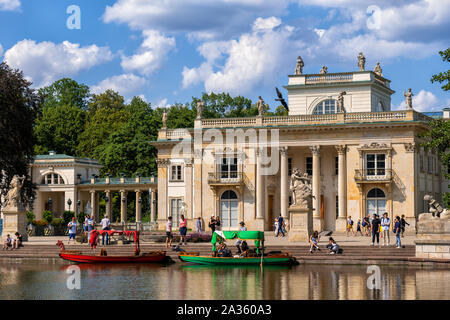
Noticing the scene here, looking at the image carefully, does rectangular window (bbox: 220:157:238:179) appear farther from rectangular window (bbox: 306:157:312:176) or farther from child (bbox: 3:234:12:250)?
child (bbox: 3:234:12:250)

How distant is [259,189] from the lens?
2409 inches

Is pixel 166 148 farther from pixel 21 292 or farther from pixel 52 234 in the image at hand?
pixel 21 292

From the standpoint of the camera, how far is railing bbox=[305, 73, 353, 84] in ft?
207

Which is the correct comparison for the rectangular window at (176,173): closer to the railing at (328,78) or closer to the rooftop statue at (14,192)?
the railing at (328,78)

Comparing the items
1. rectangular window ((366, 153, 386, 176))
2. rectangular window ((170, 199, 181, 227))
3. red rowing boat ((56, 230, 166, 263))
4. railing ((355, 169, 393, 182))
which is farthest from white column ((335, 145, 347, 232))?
red rowing boat ((56, 230, 166, 263))

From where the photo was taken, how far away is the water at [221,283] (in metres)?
24.0

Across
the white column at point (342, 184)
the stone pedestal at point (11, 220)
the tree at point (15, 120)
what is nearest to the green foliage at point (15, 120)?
the tree at point (15, 120)

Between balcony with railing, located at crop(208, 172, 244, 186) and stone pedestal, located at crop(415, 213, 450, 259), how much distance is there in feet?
93.4

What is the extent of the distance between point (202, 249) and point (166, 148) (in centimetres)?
2578

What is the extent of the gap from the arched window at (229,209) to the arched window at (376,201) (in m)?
10.6

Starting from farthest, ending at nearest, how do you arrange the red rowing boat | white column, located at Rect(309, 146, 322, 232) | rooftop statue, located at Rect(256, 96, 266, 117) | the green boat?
rooftop statue, located at Rect(256, 96, 266, 117)
white column, located at Rect(309, 146, 322, 232)
the red rowing boat
the green boat

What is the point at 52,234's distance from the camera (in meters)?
62.0

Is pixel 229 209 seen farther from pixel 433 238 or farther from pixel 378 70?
pixel 433 238
